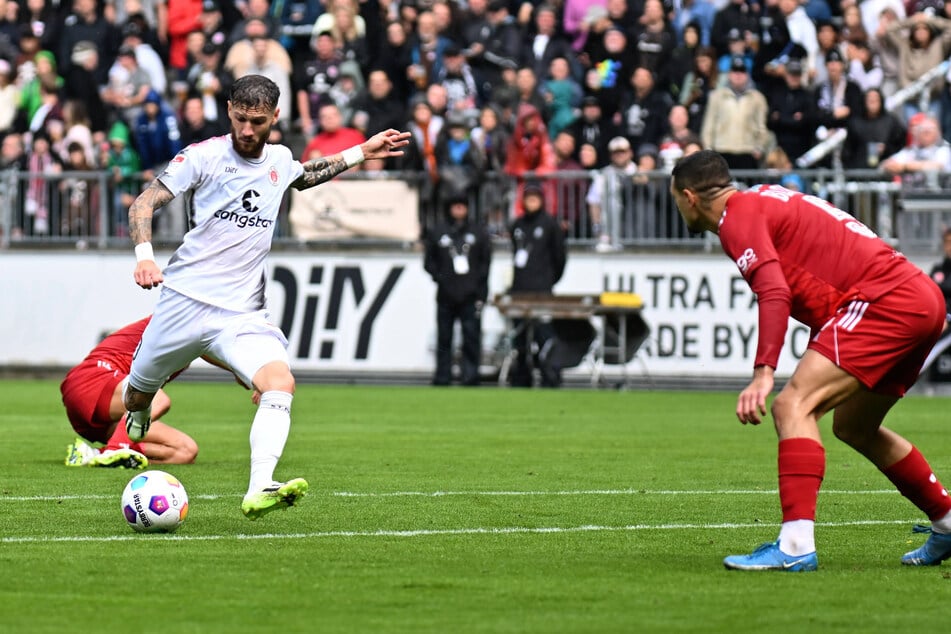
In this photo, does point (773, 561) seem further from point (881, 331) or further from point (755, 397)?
point (881, 331)

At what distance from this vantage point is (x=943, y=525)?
8234 millimetres

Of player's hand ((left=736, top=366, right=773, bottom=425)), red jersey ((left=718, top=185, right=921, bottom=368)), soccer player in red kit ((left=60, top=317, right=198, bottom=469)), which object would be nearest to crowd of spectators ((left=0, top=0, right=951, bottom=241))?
soccer player in red kit ((left=60, top=317, right=198, bottom=469))

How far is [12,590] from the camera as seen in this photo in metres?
7.19

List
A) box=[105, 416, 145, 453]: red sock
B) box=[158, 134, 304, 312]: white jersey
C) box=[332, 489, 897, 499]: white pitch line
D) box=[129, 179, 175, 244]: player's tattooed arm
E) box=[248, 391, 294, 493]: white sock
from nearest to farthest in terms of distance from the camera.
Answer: box=[248, 391, 294, 493]: white sock
box=[129, 179, 175, 244]: player's tattooed arm
box=[158, 134, 304, 312]: white jersey
box=[332, 489, 897, 499]: white pitch line
box=[105, 416, 145, 453]: red sock

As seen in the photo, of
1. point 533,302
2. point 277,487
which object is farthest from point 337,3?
point 277,487

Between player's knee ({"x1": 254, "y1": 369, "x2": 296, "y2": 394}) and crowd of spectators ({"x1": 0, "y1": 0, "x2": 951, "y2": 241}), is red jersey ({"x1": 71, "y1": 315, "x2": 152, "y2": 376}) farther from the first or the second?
crowd of spectators ({"x1": 0, "y1": 0, "x2": 951, "y2": 241})

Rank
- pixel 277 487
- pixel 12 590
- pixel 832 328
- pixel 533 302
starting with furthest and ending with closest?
pixel 533 302
pixel 277 487
pixel 832 328
pixel 12 590

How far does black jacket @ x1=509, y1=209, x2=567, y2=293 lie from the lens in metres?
23.7

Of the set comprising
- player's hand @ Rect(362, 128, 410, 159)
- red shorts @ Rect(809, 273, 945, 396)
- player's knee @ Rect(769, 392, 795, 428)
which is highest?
player's hand @ Rect(362, 128, 410, 159)

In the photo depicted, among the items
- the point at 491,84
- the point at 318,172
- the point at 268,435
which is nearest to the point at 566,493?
the point at 318,172

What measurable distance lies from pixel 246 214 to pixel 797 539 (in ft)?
12.3

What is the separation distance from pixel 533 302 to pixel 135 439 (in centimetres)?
1305

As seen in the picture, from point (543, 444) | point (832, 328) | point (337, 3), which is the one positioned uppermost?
point (337, 3)

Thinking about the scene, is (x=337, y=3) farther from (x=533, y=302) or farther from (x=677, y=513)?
(x=677, y=513)
